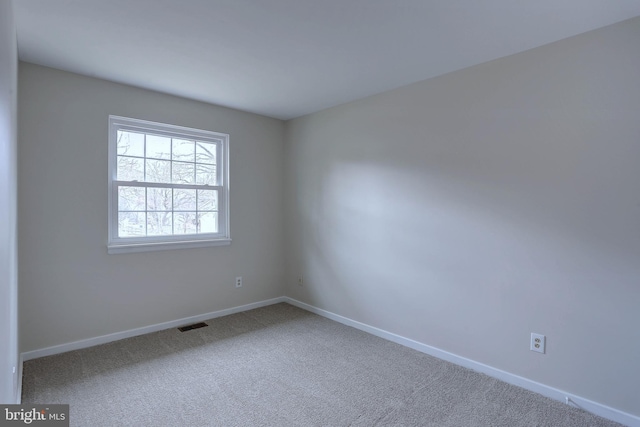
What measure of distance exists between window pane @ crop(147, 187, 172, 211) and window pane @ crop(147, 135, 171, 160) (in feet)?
1.13

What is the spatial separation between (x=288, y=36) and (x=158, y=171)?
6.64 feet

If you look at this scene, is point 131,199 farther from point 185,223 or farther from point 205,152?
point 205,152

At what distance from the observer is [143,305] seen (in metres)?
3.21

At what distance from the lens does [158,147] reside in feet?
11.1

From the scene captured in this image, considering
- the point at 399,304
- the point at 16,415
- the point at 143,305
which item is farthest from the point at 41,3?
the point at 399,304

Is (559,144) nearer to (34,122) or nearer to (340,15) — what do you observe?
(340,15)

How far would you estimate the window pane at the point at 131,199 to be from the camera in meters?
3.12

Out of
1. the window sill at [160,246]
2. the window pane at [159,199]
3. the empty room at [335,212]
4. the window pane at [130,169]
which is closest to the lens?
the empty room at [335,212]

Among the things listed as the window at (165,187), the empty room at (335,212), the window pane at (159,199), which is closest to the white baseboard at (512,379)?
the empty room at (335,212)

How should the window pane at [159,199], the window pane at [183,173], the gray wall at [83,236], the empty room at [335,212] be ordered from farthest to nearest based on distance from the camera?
1. the window pane at [183,173]
2. the window pane at [159,199]
3. the gray wall at [83,236]
4. the empty room at [335,212]

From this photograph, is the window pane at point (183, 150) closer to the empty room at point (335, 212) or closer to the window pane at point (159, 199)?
Result: the empty room at point (335, 212)

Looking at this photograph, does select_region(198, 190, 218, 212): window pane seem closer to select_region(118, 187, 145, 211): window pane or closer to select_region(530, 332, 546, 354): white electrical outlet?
select_region(118, 187, 145, 211): window pane

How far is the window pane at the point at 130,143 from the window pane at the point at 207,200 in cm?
74

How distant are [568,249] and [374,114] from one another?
79.3 inches
